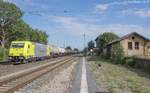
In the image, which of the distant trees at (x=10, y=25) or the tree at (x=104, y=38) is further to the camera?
the tree at (x=104, y=38)

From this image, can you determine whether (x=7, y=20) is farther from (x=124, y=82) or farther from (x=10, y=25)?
(x=124, y=82)

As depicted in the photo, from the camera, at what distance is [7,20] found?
109375 mm

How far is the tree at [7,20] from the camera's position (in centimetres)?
10819

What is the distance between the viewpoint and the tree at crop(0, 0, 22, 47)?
10819cm

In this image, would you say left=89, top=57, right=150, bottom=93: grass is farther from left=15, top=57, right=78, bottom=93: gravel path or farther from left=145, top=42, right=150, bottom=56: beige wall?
left=145, top=42, right=150, bottom=56: beige wall

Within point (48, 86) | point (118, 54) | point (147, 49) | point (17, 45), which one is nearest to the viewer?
point (48, 86)

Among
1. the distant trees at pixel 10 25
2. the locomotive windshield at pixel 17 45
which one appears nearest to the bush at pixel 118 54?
the locomotive windshield at pixel 17 45

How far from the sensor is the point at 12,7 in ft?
362

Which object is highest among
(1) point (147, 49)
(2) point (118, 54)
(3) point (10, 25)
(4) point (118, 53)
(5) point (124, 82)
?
(3) point (10, 25)

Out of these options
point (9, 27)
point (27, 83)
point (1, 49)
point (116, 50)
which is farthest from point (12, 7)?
point (27, 83)

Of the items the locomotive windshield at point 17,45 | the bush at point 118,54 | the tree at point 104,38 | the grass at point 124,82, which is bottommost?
the grass at point 124,82

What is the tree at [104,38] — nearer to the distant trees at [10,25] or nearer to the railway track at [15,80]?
the distant trees at [10,25]

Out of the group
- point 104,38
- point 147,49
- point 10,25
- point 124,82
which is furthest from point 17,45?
point 104,38

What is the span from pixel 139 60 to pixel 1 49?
29.1m
